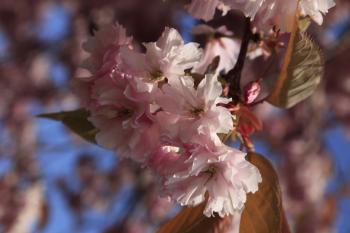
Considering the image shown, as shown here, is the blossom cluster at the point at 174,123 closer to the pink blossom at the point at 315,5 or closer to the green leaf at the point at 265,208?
the green leaf at the point at 265,208

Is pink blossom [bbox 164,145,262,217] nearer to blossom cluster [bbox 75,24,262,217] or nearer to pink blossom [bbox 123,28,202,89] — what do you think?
blossom cluster [bbox 75,24,262,217]

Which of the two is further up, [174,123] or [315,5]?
[315,5]

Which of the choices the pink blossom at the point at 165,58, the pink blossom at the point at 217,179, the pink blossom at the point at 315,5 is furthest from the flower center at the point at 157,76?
the pink blossom at the point at 315,5

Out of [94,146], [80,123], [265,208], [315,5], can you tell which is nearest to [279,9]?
[315,5]

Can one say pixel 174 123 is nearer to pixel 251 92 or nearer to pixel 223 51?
pixel 251 92

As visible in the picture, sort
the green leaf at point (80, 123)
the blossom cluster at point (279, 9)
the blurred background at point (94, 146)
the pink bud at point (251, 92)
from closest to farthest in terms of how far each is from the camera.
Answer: the blossom cluster at point (279, 9), the pink bud at point (251, 92), the green leaf at point (80, 123), the blurred background at point (94, 146)
